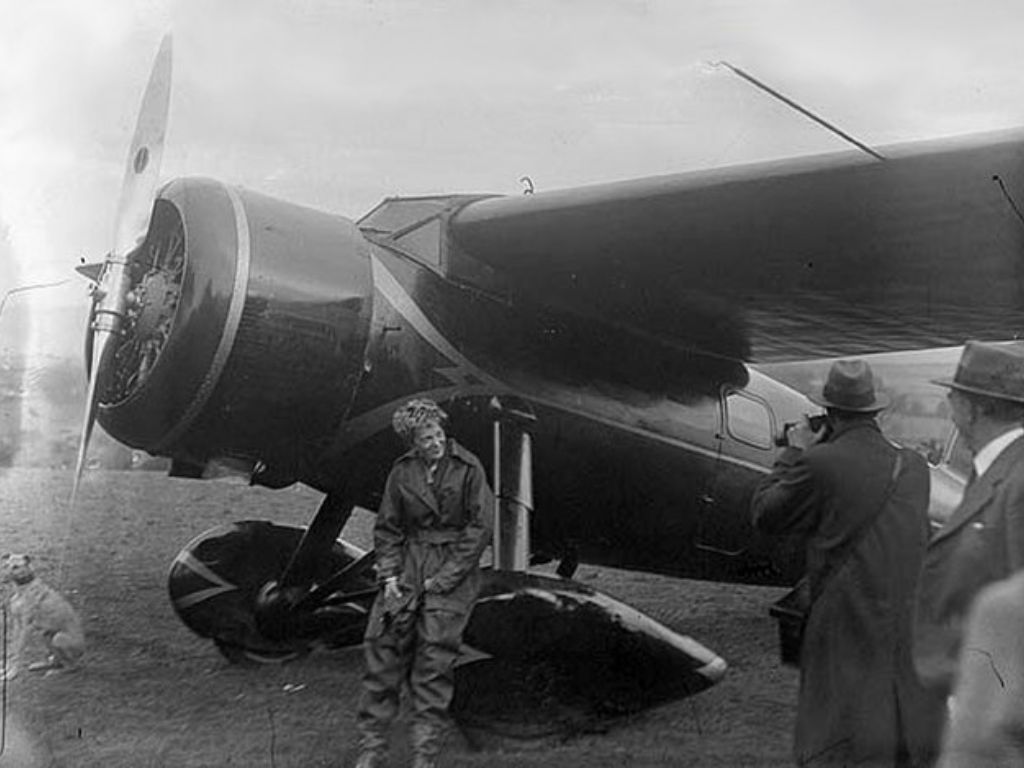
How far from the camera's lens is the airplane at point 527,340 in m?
5.00

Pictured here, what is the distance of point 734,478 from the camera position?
6.82 meters

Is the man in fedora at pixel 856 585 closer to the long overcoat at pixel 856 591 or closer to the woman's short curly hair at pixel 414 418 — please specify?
the long overcoat at pixel 856 591

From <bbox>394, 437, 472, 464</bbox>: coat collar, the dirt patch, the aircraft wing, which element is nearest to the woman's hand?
<bbox>394, 437, 472, 464</bbox>: coat collar

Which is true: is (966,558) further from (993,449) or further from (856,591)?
(856,591)

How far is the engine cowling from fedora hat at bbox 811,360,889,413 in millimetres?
2217

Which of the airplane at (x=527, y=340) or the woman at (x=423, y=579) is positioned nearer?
the woman at (x=423, y=579)

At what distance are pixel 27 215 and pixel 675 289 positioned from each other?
3108mm

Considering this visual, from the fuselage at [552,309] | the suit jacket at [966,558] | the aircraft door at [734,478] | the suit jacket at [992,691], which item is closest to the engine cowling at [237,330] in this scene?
the fuselage at [552,309]

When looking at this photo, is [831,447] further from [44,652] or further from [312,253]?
[44,652]

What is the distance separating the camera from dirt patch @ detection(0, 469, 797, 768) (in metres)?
4.97

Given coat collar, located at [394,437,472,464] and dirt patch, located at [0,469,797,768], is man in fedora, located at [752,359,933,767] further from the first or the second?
dirt patch, located at [0,469,797,768]

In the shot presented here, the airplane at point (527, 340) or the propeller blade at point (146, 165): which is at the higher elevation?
the propeller blade at point (146, 165)

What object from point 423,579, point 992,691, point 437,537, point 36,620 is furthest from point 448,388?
point 992,691

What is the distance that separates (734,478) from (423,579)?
2.71 metres
